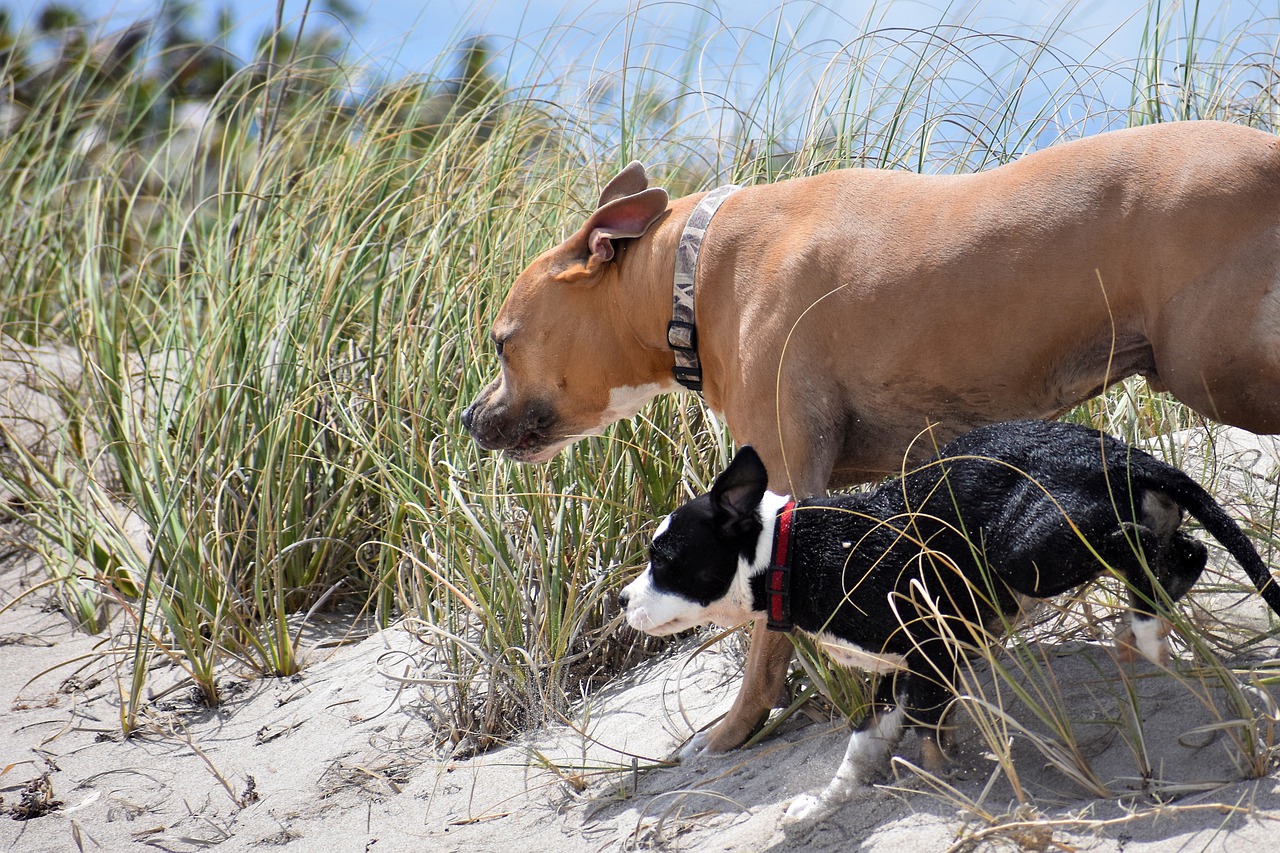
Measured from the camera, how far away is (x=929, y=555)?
284cm

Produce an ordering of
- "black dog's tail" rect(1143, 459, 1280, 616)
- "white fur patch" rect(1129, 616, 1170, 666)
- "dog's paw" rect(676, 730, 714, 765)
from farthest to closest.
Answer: "dog's paw" rect(676, 730, 714, 765)
"white fur patch" rect(1129, 616, 1170, 666)
"black dog's tail" rect(1143, 459, 1280, 616)

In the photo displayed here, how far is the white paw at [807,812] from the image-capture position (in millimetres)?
2867

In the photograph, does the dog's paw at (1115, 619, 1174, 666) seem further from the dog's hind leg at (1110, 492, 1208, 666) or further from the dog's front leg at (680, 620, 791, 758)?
the dog's front leg at (680, 620, 791, 758)

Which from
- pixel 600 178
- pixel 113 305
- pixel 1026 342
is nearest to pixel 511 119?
pixel 600 178

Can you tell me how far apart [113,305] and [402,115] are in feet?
6.30

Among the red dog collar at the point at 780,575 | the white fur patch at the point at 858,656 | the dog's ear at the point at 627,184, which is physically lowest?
the white fur patch at the point at 858,656

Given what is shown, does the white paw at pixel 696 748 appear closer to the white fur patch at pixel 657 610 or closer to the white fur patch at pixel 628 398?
the white fur patch at pixel 657 610

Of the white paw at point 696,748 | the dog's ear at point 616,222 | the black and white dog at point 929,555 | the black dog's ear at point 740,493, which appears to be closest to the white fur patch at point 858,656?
the black and white dog at point 929,555

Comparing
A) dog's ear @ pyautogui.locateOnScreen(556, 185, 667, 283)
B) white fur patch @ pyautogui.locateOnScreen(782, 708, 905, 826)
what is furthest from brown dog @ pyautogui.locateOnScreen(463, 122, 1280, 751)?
white fur patch @ pyautogui.locateOnScreen(782, 708, 905, 826)

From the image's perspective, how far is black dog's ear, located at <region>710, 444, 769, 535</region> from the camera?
286 cm

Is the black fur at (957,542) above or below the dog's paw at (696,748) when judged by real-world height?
above

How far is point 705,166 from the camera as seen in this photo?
5699 mm

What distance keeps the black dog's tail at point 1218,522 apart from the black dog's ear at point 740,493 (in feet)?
2.92

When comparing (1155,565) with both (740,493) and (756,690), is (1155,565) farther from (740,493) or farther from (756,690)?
(756,690)
